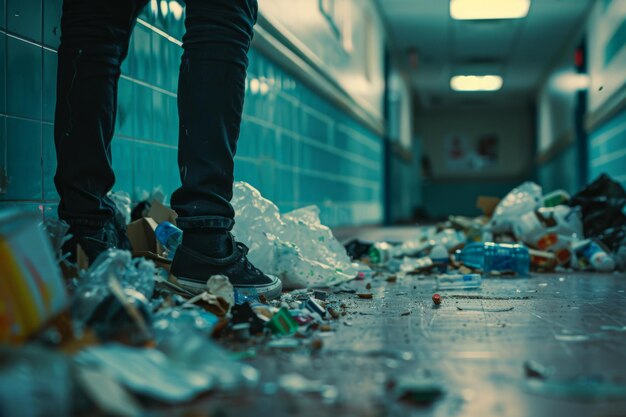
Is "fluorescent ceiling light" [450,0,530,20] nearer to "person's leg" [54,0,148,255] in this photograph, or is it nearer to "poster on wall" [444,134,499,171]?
"person's leg" [54,0,148,255]

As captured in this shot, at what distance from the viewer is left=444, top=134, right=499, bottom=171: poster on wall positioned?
51.2ft

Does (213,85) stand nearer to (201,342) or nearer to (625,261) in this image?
(201,342)

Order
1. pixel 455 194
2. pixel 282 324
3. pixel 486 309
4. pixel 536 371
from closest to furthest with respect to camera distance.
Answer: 1. pixel 536 371
2. pixel 282 324
3. pixel 486 309
4. pixel 455 194

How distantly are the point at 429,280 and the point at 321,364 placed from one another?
143 centimetres

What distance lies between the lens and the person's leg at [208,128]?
4.83 ft

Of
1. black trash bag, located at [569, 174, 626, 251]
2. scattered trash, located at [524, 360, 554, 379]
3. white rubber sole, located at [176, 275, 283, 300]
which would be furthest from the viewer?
black trash bag, located at [569, 174, 626, 251]

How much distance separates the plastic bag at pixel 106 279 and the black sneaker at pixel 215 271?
10cm

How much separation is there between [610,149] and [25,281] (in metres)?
5.80

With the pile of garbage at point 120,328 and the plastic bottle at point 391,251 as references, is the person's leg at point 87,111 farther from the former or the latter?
the plastic bottle at point 391,251

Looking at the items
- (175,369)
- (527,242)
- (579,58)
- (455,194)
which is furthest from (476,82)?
(175,369)

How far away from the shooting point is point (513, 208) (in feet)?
10.8

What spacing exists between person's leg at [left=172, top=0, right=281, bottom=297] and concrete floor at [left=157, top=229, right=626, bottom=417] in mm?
330

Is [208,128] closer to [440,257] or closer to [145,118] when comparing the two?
[145,118]

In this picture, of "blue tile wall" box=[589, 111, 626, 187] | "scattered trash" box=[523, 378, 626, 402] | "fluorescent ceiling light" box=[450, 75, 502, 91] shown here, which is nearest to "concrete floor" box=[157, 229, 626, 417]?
"scattered trash" box=[523, 378, 626, 402]
